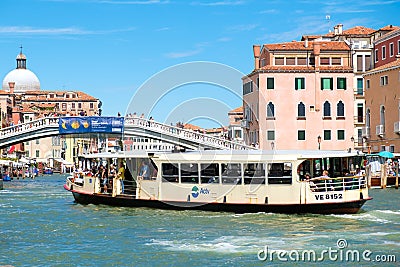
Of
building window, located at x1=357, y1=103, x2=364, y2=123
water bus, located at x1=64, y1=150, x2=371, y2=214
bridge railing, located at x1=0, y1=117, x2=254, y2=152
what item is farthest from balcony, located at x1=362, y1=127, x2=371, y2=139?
water bus, located at x1=64, y1=150, x2=371, y2=214

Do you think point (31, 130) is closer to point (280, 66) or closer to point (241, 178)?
point (280, 66)

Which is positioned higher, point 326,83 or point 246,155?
point 326,83

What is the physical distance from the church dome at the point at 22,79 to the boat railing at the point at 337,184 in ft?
274

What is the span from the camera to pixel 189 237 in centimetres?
1443

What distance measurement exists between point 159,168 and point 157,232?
3.79m

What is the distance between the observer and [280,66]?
40.2 metres

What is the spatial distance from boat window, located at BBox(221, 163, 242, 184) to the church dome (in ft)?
271

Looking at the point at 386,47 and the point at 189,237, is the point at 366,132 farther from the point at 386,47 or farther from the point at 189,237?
the point at 189,237

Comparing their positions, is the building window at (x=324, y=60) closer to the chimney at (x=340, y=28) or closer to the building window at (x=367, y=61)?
the building window at (x=367, y=61)

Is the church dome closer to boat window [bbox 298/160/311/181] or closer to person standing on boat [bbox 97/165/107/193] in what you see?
person standing on boat [bbox 97/165/107/193]

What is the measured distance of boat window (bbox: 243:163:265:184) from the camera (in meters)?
17.8

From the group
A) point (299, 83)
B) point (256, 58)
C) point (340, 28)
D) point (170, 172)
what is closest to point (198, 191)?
point (170, 172)

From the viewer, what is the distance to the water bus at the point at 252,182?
17.5 m

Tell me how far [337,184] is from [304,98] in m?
22.8
